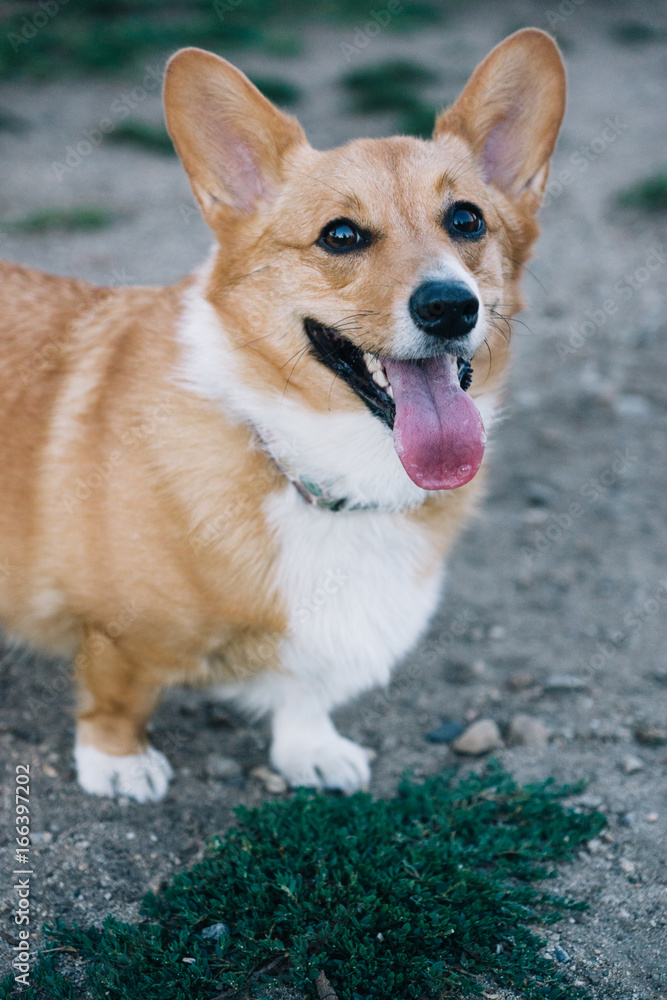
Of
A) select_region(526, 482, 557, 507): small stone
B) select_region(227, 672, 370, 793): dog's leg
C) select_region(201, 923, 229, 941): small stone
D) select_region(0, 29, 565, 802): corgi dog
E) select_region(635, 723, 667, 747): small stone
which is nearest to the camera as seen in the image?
select_region(201, 923, 229, 941): small stone

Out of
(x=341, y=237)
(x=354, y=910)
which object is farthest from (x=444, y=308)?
(x=354, y=910)

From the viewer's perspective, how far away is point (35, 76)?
9.03 metres

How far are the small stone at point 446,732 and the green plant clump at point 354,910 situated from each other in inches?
16.4

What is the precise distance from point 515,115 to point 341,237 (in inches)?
34.4

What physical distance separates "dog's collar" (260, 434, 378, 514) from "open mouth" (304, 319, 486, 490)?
0.94ft

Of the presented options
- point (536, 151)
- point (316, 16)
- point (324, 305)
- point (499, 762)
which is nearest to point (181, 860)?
point (499, 762)

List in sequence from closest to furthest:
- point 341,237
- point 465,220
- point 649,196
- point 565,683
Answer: point 341,237, point 465,220, point 565,683, point 649,196

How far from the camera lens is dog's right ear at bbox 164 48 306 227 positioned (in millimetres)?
2264

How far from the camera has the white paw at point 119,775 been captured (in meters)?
2.53

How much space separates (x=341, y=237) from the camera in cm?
229

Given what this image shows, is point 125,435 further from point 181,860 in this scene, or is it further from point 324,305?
point 181,860

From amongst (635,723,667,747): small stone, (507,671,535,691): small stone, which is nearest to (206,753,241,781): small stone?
(507,671,535,691): small stone

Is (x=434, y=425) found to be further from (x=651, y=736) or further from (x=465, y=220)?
(x=651, y=736)

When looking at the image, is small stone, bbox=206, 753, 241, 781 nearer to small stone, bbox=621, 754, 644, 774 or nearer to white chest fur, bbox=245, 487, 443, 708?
white chest fur, bbox=245, 487, 443, 708
